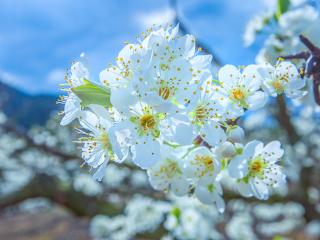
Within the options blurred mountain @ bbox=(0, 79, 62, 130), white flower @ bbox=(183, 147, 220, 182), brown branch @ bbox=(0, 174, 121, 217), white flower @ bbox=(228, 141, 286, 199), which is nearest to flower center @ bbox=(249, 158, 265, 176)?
white flower @ bbox=(228, 141, 286, 199)

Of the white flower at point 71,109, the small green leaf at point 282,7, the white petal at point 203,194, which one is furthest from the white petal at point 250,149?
the small green leaf at point 282,7

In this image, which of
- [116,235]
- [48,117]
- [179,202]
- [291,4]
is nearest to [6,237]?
[48,117]

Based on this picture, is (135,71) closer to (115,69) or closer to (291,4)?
(115,69)

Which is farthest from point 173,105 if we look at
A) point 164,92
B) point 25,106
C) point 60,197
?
point 25,106

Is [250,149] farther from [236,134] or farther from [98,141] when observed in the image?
[98,141]

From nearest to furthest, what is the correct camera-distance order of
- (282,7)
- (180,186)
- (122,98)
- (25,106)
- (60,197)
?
(122,98) → (180,186) → (282,7) → (60,197) → (25,106)

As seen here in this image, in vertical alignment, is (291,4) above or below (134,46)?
above

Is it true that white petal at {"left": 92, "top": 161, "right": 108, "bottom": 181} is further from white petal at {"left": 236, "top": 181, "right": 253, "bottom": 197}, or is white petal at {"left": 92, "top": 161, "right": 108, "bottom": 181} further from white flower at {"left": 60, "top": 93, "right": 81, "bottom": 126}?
white petal at {"left": 236, "top": 181, "right": 253, "bottom": 197}
